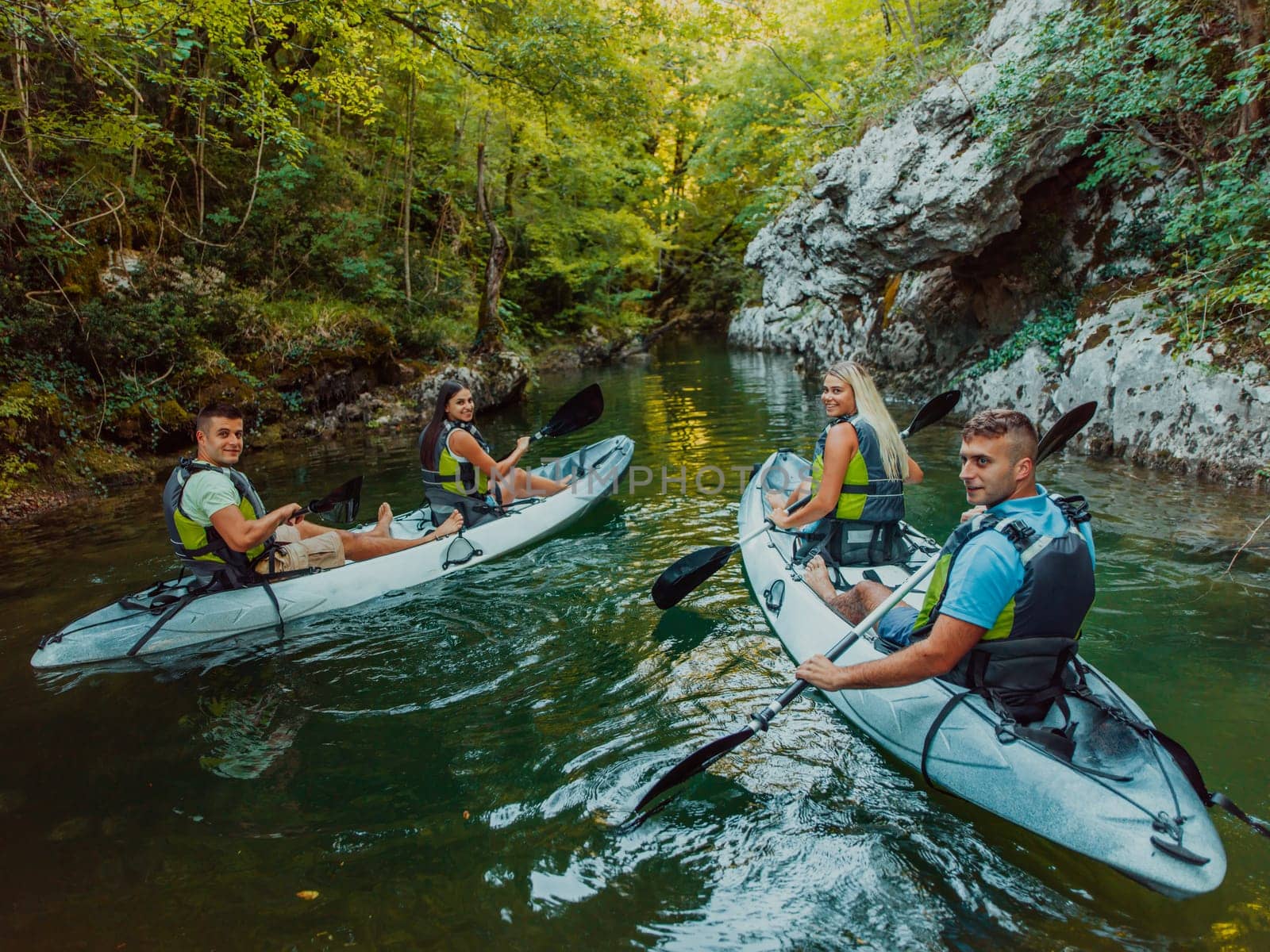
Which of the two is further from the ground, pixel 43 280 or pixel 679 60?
pixel 679 60

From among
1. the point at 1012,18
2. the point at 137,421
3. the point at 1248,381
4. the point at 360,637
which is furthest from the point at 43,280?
the point at 1248,381

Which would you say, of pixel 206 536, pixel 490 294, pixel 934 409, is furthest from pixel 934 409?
pixel 490 294

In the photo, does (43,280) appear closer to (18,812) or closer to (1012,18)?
(18,812)

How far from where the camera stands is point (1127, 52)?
692 centimetres

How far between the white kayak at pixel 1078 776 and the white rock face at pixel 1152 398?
16.6ft

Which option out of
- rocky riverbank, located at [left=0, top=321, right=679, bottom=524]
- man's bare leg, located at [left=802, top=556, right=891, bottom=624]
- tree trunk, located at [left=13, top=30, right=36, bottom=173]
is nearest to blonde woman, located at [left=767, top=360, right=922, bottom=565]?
man's bare leg, located at [left=802, top=556, right=891, bottom=624]

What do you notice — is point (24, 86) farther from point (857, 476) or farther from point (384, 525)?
point (857, 476)

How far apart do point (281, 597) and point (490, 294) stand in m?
10.3

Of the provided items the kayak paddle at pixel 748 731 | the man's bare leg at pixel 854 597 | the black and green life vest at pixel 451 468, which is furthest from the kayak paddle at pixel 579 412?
the kayak paddle at pixel 748 731

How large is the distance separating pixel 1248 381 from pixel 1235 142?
2419mm

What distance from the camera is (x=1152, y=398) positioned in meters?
6.93

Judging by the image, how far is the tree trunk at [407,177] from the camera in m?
13.2

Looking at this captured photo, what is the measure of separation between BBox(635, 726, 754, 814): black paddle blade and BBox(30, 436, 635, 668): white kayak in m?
3.05

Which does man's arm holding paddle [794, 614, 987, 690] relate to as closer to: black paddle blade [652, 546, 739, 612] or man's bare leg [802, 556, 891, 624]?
man's bare leg [802, 556, 891, 624]
